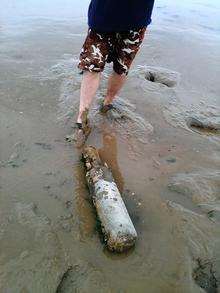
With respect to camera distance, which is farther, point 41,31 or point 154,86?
point 41,31

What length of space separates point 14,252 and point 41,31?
5.44 meters

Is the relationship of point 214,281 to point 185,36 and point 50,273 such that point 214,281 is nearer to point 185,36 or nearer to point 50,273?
point 50,273

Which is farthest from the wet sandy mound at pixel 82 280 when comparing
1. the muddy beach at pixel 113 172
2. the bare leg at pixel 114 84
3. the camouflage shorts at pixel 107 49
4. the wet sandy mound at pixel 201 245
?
the bare leg at pixel 114 84

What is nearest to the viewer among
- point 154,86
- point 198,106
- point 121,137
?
point 121,137

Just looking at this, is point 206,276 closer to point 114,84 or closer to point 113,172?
point 113,172

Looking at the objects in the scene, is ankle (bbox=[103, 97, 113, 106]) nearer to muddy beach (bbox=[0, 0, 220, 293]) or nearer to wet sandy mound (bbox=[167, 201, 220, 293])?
muddy beach (bbox=[0, 0, 220, 293])

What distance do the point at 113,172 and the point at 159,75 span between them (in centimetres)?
285

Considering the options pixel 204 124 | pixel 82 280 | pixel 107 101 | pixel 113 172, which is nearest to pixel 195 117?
pixel 204 124

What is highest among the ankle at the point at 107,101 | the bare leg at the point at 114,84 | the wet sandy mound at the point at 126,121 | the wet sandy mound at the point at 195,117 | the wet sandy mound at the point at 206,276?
the bare leg at the point at 114,84

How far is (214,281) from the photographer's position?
7.92ft

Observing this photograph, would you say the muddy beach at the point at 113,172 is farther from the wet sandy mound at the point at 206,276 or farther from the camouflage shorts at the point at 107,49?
the camouflage shorts at the point at 107,49

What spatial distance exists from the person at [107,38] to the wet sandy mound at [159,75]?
1.73 meters

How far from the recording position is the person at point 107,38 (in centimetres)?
354

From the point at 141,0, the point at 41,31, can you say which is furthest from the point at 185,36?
the point at 141,0
